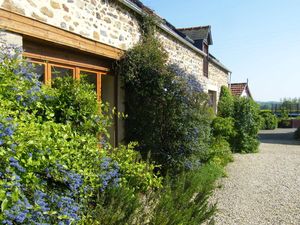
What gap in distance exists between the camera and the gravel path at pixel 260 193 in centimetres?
468

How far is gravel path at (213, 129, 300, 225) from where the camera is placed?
4684 mm

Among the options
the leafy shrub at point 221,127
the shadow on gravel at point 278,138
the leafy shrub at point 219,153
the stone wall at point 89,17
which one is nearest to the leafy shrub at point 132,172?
the stone wall at point 89,17

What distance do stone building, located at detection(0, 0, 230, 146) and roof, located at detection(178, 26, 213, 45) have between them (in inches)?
227

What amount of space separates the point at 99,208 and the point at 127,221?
0.30 m

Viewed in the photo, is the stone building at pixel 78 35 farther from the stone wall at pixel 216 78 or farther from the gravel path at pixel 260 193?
the stone wall at pixel 216 78

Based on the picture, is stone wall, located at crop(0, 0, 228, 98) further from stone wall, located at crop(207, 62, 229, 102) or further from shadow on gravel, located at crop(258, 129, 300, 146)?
shadow on gravel, located at crop(258, 129, 300, 146)

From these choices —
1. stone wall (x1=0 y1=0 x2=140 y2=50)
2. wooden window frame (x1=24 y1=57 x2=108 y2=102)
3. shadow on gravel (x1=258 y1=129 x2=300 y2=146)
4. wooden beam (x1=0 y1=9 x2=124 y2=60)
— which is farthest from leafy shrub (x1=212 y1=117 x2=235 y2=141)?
shadow on gravel (x1=258 y1=129 x2=300 y2=146)

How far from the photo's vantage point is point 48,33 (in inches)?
171

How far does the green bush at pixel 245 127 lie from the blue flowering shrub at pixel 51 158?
24.1ft

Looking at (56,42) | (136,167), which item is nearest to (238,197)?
(136,167)

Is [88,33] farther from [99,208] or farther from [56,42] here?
[99,208]

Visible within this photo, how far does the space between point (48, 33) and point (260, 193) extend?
4772 millimetres

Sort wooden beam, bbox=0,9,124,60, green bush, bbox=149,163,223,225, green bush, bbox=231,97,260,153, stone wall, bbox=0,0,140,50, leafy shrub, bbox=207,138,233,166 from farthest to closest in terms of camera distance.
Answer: green bush, bbox=231,97,260,153 → leafy shrub, bbox=207,138,233,166 → stone wall, bbox=0,0,140,50 → wooden beam, bbox=0,9,124,60 → green bush, bbox=149,163,223,225

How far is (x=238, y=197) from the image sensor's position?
565cm
